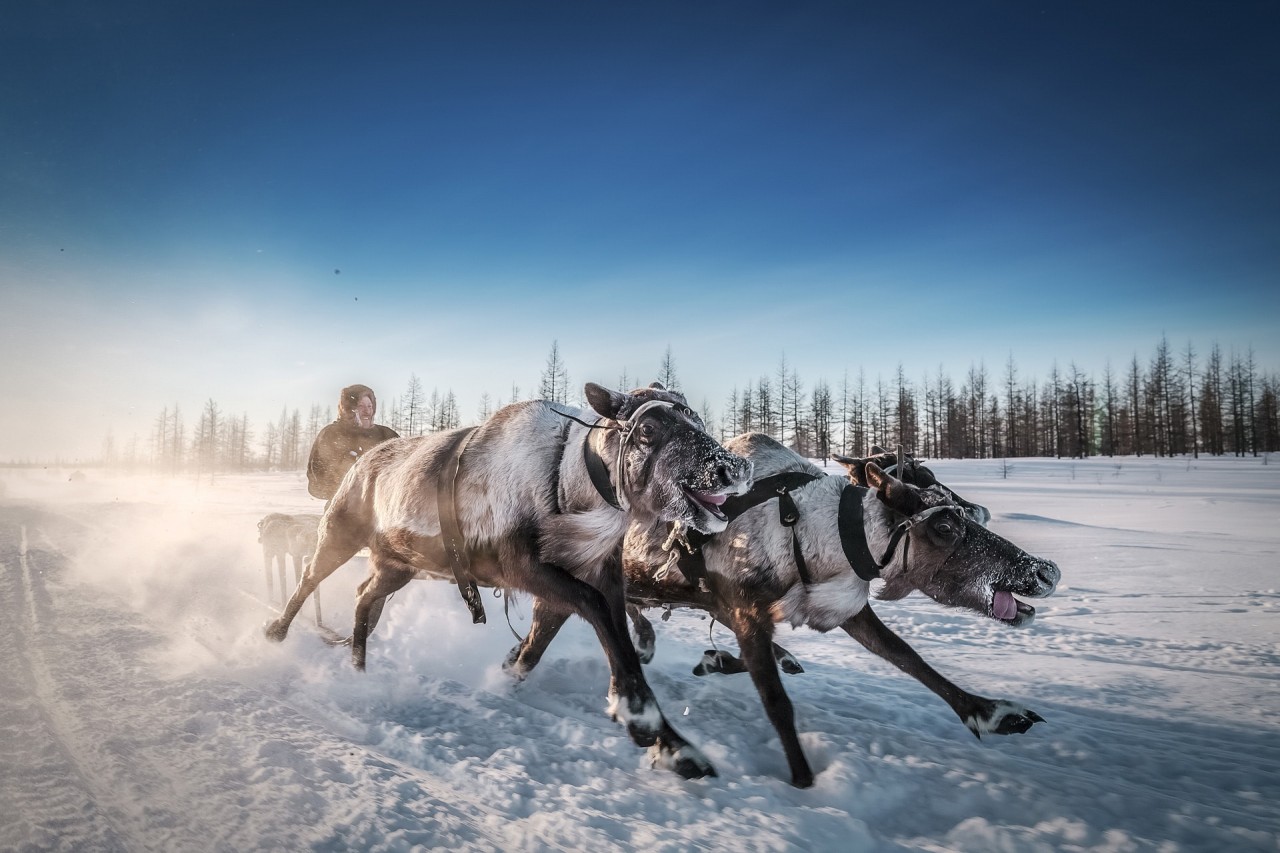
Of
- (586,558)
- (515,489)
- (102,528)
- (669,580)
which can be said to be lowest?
(102,528)

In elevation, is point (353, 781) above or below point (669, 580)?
below

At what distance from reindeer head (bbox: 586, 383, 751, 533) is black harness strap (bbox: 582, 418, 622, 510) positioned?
0.05m

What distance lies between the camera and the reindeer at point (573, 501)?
2805 mm

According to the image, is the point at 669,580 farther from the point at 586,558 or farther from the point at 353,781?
the point at 353,781

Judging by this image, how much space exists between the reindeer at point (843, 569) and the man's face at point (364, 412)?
410 cm

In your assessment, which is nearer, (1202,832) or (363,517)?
(1202,832)

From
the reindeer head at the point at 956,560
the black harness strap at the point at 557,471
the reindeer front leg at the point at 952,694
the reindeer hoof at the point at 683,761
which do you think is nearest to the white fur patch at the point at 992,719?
the reindeer front leg at the point at 952,694

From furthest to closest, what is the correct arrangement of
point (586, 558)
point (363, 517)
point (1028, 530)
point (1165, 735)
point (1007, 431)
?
point (1007, 431)
point (1028, 530)
point (363, 517)
point (1165, 735)
point (586, 558)

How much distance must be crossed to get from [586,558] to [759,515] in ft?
3.93

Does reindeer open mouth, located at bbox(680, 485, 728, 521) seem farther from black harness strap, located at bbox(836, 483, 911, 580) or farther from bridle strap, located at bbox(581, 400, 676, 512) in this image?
→ black harness strap, located at bbox(836, 483, 911, 580)

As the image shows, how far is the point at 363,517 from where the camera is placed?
4.34 meters

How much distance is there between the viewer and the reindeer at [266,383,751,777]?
110 inches

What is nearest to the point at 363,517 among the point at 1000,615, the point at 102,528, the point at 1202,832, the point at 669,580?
the point at 669,580

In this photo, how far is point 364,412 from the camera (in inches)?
248
